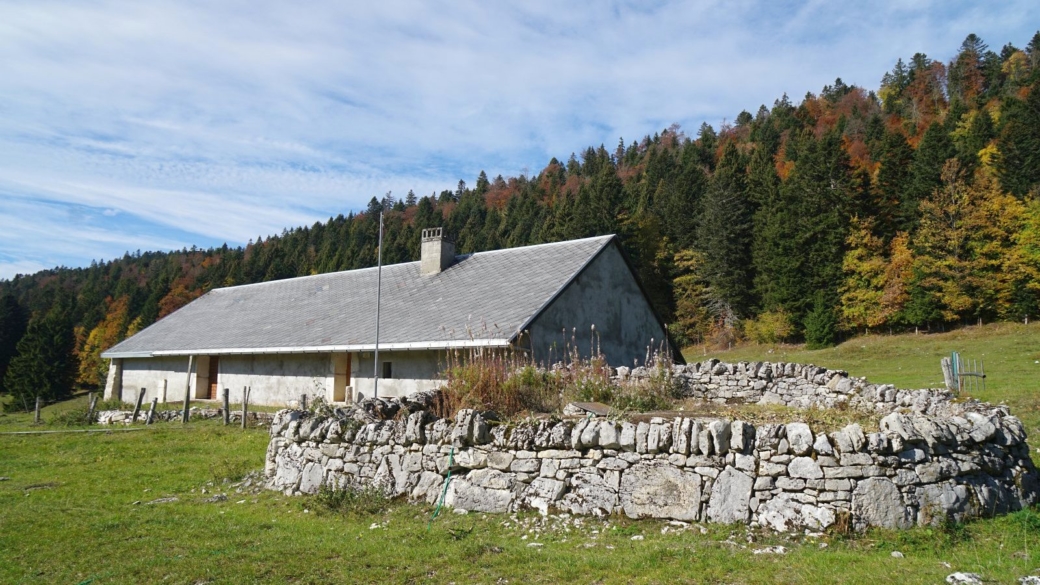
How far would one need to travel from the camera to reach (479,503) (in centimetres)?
736

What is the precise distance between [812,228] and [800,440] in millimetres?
37461

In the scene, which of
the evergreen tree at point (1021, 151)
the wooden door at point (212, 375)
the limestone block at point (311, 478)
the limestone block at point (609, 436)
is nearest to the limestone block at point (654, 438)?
the limestone block at point (609, 436)

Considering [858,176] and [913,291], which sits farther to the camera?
[858,176]

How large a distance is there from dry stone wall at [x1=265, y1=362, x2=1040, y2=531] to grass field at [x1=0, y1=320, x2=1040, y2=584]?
8.4 inches

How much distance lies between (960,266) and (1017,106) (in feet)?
53.4

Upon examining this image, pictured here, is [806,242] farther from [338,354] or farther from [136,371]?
[136,371]

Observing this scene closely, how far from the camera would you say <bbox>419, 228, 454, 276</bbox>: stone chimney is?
23.7 m

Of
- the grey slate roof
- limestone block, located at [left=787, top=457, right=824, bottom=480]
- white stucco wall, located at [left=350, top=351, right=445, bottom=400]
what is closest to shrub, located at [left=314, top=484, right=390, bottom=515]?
limestone block, located at [left=787, top=457, right=824, bottom=480]

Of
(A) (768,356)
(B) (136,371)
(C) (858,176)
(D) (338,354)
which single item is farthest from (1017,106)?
(B) (136,371)

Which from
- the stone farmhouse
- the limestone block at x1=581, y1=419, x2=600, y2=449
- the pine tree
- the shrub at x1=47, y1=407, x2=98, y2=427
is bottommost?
the shrub at x1=47, y1=407, x2=98, y2=427

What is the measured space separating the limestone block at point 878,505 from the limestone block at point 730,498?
3.07ft

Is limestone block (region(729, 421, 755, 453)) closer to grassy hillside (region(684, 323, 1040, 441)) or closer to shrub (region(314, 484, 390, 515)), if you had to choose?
shrub (region(314, 484, 390, 515))

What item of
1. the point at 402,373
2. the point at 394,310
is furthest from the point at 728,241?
the point at 402,373

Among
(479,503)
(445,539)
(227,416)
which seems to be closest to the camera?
(445,539)
